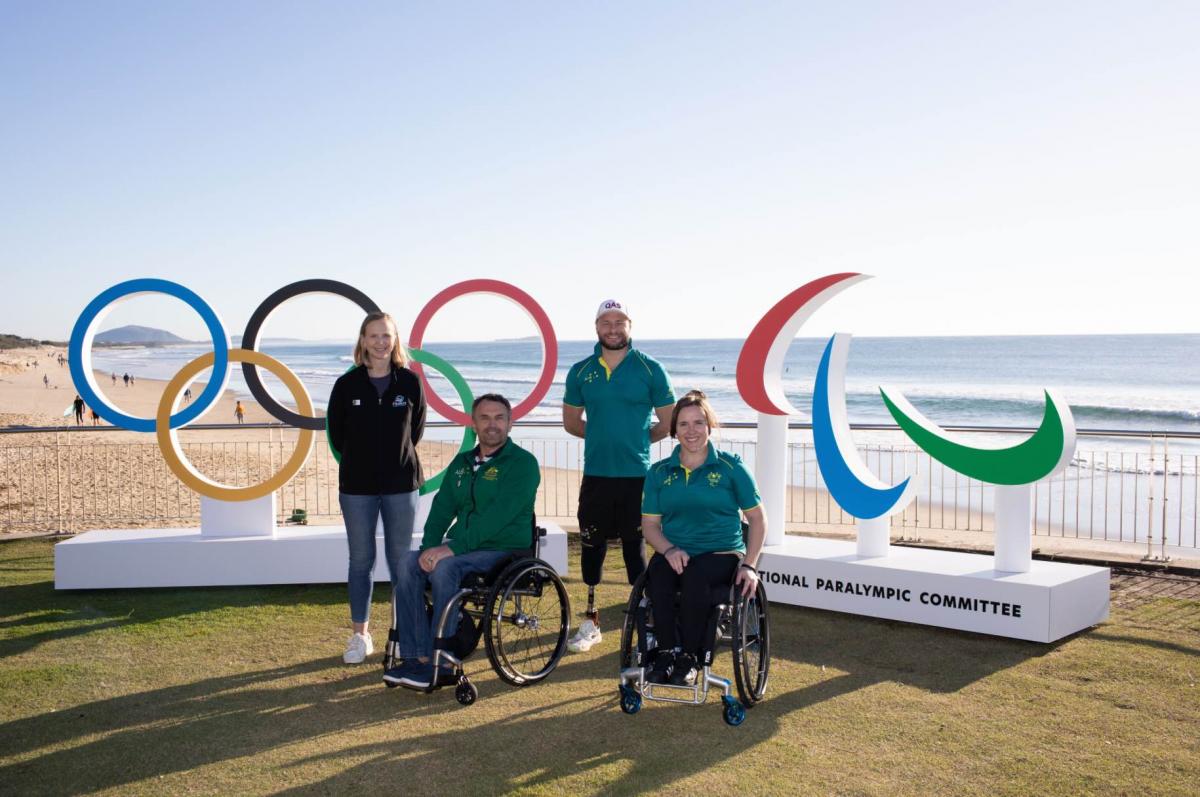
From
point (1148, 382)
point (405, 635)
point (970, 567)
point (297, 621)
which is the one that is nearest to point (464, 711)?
point (405, 635)

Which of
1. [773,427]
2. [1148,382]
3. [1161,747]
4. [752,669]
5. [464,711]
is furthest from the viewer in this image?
[1148,382]

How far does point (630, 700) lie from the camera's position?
3627 millimetres

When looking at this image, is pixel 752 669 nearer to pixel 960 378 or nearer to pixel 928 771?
pixel 928 771

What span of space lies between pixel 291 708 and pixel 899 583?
3.04 meters

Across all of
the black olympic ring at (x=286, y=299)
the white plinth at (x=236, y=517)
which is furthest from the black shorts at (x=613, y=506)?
the white plinth at (x=236, y=517)

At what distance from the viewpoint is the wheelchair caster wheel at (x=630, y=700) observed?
3617 millimetres

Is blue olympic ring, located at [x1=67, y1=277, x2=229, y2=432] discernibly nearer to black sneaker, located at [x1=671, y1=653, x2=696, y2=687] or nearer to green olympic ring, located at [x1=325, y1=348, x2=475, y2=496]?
green olympic ring, located at [x1=325, y1=348, x2=475, y2=496]

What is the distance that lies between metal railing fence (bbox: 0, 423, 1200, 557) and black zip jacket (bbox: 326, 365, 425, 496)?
2.37 meters

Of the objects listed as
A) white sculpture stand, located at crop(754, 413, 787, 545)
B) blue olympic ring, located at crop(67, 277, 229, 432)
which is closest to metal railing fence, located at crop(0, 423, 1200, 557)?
blue olympic ring, located at crop(67, 277, 229, 432)

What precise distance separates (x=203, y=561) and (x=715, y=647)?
3.58 m

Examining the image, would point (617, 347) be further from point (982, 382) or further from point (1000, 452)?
point (982, 382)

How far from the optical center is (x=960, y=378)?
127ft

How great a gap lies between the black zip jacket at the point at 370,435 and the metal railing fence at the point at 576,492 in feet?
7.77

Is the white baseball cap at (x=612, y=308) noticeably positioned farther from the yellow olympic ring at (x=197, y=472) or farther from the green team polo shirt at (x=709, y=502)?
the yellow olympic ring at (x=197, y=472)
